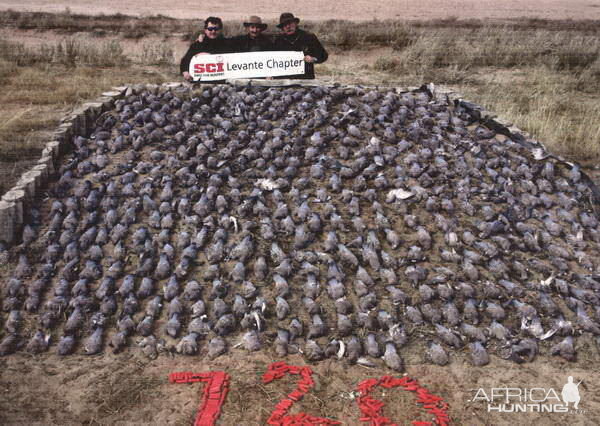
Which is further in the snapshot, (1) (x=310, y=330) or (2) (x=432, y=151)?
(2) (x=432, y=151)

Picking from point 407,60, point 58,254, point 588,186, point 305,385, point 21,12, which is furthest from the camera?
point 21,12

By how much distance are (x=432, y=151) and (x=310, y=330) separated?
3.42m

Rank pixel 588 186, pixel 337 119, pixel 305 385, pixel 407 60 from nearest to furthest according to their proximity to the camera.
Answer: pixel 305 385, pixel 588 186, pixel 337 119, pixel 407 60

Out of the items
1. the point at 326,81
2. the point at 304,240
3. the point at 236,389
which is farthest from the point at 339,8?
the point at 236,389

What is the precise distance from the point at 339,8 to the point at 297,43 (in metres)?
19.5

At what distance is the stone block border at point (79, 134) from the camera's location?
6.00 m

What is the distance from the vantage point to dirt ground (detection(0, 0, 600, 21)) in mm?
24656

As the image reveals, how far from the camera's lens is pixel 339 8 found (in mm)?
26828

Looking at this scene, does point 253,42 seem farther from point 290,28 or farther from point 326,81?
point 326,81

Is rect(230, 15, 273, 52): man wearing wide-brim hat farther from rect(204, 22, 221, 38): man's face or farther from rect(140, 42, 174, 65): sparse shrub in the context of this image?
rect(140, 42, 174, 65): sparse shrub

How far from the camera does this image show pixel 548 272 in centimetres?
575

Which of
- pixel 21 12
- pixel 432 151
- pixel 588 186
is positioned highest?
pixel 21 12

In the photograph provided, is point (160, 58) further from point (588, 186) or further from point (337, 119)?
point (588, 186)

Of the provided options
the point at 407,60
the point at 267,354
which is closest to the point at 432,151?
the point at 267,354
